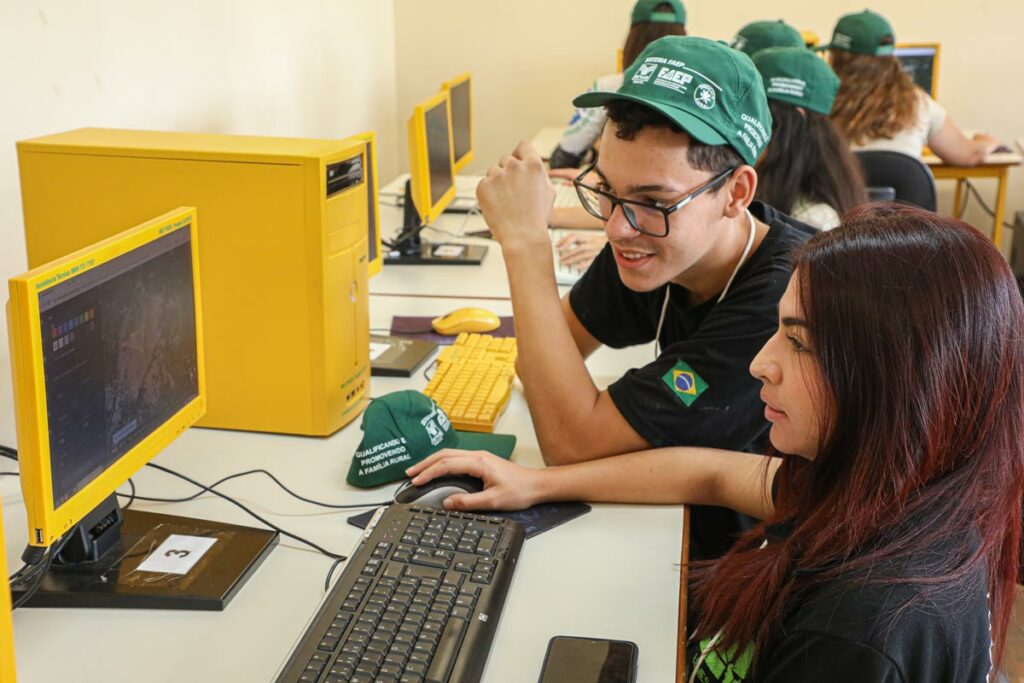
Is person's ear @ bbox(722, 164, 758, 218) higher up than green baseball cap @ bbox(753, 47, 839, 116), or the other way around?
green baseball cap @ bbox(753, 47, 839, 116)

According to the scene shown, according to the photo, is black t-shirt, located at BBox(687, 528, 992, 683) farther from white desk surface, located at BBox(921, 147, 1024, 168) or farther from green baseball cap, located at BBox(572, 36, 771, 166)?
white desk surface, located at BBox(921, 147, 1024, 168)

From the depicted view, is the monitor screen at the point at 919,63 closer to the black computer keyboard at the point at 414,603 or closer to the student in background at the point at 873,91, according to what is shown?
the student in background at the point at 873,91

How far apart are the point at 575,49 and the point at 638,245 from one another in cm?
334

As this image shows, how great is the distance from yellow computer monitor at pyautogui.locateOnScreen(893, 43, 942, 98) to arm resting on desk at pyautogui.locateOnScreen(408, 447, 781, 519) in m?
3.42

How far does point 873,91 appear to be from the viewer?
132 inches

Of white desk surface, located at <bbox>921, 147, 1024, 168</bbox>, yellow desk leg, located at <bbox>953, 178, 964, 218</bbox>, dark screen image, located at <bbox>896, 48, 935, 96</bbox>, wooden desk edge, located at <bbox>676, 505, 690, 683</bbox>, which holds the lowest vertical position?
yellow desk leg, located at <bbox>953, 178, 964, 218</bbox>

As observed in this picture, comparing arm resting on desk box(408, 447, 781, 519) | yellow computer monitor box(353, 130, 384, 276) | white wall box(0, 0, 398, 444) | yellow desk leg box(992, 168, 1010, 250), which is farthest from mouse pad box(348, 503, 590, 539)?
yellow desk leg box(992, 168, 1010, 250)

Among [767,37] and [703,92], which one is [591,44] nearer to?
[767,37]

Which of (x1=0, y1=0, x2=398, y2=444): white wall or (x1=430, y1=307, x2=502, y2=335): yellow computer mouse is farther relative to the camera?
(x1=430, y1=307, x2=502, y2=335): yellow computer mouse

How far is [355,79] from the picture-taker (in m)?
3.62

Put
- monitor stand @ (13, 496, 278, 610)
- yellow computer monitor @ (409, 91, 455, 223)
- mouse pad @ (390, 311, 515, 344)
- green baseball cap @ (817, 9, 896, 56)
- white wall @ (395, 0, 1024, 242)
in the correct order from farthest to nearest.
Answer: white wall @ (395, 0, 1024, 242) < green baseball cap @ (817, 9, 896, 56) < yellow computer monitor @ (409, 91, 455, 223) < mouse pad @ (390, 311, 515, 344) < monitor stand @ (13, 496, 278, 610)

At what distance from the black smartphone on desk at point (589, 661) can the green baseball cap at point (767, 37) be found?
2.56m

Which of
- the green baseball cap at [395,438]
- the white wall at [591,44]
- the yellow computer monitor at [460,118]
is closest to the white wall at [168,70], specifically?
the yellow computer monitor at [460,118]

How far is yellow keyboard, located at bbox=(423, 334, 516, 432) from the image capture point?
59.5 inches
